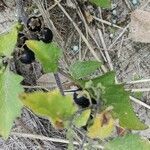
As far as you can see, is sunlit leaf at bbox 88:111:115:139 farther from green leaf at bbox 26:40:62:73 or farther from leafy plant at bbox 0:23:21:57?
leafy plant at bbox 0:23:21:57

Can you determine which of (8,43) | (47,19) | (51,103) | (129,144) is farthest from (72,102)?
(47,19)

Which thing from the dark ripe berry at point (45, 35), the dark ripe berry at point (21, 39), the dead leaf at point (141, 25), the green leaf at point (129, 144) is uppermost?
the dark ripe berry at point (21, 39)

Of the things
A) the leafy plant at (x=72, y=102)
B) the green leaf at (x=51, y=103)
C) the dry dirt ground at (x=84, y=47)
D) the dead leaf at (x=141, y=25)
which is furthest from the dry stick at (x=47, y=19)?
the green leaf at (x=51, y=103)

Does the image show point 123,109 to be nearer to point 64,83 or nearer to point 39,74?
point 64,83

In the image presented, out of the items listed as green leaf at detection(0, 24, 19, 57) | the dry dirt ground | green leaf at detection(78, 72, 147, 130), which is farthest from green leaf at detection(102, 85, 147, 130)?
the dry dirt ground

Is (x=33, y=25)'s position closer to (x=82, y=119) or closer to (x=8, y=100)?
(x=8, y=100)

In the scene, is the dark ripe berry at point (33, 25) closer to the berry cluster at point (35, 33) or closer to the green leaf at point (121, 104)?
the berry cluster at point (35, 33)
